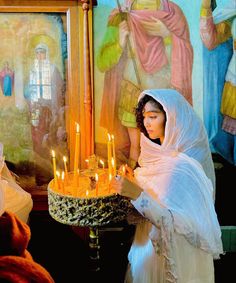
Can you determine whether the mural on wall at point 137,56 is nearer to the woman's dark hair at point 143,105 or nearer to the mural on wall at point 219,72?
the mural on wall at point 219,72

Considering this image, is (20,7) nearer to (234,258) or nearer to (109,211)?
(109,211)

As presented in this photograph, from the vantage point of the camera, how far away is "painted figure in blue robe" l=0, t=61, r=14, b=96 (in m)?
2.63

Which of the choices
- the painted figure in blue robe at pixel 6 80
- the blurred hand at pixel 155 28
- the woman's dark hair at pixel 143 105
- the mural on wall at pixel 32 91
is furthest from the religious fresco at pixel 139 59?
the painted figure in blue robe at pixel 6 80

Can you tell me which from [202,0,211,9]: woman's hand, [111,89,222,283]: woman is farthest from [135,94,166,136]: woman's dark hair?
[202,0,211,9]: woman's hand

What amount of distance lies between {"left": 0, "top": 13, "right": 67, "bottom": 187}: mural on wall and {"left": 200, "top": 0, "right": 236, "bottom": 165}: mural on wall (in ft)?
3.36

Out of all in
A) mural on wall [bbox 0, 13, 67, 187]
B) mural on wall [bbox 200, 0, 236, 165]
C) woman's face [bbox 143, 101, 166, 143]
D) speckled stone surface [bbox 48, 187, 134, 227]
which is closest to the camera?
speckled stone surface [bbox 48, 187, 134, 227]

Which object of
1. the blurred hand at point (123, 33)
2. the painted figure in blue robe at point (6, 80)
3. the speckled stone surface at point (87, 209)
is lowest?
the speckled stone surface at point (87, 209)

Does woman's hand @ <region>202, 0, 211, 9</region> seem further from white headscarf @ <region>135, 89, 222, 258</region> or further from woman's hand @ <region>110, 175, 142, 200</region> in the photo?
woman's hand @ <region>110, 175, 142, 200</region>

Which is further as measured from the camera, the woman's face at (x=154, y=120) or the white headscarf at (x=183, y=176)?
the woman's face at (x=154, y=120)

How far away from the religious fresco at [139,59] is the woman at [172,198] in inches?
22.6

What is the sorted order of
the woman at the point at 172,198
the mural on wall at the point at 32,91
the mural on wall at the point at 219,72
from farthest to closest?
the mural on wall at the point at 219,72, the mural on wall at the point at 32,91, the woman at the point at 172,198

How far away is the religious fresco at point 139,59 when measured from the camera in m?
2.66

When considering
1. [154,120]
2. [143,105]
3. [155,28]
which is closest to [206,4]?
[155,28]

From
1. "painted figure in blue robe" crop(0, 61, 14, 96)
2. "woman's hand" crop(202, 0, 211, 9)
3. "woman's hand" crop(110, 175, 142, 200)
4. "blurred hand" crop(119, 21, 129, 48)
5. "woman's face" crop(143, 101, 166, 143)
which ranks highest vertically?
"woman's hand" crop(202, 0, 211, 9)
